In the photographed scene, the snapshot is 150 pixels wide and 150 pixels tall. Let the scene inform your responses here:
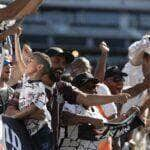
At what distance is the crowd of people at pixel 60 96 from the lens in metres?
6.52

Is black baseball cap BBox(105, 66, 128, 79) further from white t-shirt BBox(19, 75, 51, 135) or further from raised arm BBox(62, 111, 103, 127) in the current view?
white t-shirt BBox(19, 75, 51, 135)

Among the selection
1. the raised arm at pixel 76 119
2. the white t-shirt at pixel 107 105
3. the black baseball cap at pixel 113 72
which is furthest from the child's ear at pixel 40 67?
the black baseball cap at pixel 113 72

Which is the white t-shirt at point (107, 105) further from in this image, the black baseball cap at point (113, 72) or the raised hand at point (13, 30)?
the raised hand at point (13, 30)

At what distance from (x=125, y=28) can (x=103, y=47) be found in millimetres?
62879

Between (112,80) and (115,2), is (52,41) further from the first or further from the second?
(112,80)

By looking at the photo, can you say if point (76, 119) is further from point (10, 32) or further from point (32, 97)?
point (10, 32)

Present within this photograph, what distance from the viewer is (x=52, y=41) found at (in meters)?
68.8

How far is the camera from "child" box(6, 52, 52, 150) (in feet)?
21.4

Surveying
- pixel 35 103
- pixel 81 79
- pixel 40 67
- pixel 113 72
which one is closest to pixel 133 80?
pixel 113 72

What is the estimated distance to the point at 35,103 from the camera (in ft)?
21.4

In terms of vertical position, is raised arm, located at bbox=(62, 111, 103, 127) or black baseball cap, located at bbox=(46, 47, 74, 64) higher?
black baseball cap, located at bbox=(46, 47, 74, 64)

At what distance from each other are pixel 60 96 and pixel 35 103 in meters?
0.54

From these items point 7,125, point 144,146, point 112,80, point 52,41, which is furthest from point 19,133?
point 52,41

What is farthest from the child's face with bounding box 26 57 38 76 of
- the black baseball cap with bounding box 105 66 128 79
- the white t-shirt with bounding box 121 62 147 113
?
the white t-shirt with bounding box 121 62 147 113
